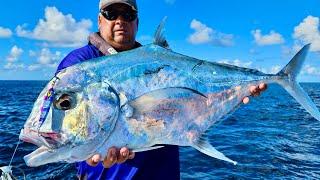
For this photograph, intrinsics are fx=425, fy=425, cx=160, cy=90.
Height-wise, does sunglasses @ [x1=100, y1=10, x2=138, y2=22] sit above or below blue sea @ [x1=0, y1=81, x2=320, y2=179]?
above

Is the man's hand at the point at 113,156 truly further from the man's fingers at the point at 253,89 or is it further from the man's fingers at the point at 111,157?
the man's fingers at the point at 253,89

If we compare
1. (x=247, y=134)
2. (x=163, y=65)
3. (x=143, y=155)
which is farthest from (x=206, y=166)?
(x=163, y=65)

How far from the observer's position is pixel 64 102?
3096 mm

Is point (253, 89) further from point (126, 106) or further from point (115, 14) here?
point (115, 14)

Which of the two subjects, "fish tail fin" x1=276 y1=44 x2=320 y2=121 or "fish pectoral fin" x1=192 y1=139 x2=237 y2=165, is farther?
"fish tail fin" x1=276 y1=44 x2=320 y2=121

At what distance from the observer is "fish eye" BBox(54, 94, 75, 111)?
121 inches

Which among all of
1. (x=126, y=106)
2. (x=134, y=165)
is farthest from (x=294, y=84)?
(x=126, y=106)

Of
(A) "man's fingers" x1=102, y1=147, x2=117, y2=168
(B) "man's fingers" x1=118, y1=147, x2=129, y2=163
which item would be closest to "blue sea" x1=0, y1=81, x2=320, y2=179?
(A) "man's fingers" x1=102, y1=147, x2=117, y2=168

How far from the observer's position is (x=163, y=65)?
A: 3432mm

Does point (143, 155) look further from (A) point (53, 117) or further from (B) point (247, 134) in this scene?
(B) point (247, 134)

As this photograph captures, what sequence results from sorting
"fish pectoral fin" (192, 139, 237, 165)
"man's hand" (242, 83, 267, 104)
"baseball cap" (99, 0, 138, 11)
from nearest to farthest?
"fish pectoral fin" (192, 139, 237, 165) → "man's hand" (242, 83, 267, 104) → "baseball cap" (99, 0, 138, 11)

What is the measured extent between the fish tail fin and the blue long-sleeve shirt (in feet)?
4.26

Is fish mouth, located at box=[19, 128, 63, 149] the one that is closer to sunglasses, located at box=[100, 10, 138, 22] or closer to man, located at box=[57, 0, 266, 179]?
man, located at box=[57, 0, 266, 179]

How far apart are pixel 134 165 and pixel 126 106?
1.19 m
